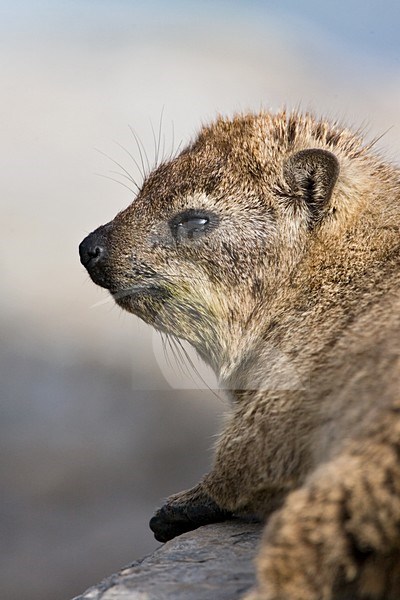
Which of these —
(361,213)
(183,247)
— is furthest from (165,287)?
(361,213)

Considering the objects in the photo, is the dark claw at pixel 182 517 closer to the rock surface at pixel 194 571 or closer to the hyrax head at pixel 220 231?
the rock surface at pixel 194 571

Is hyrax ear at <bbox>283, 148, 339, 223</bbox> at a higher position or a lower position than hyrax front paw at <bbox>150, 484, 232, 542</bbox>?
higher

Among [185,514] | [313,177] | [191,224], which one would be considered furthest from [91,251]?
[185,514]

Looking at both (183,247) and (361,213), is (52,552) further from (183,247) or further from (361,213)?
(361,213)

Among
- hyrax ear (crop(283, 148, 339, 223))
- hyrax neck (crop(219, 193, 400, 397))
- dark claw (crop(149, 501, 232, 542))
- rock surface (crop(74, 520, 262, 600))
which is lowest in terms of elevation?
rock surface (crop(74, 520, 262, 600))

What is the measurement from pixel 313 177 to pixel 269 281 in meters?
0.49

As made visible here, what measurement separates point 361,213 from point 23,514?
17.2 feet

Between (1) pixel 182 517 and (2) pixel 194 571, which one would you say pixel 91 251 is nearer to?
(1) pixel 182 517

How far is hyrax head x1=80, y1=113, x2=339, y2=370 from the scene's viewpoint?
4.39m

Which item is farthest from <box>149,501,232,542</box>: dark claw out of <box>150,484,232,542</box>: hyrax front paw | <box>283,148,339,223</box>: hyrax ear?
<box>283,148,339,223</box>: hyrax ear

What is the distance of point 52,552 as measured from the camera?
8.07m

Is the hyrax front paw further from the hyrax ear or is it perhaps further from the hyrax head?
the hyrax ear

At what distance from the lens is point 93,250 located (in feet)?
15.2

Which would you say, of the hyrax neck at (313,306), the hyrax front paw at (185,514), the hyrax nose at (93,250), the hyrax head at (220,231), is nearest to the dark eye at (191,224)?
the hyrax head at (220,231)
